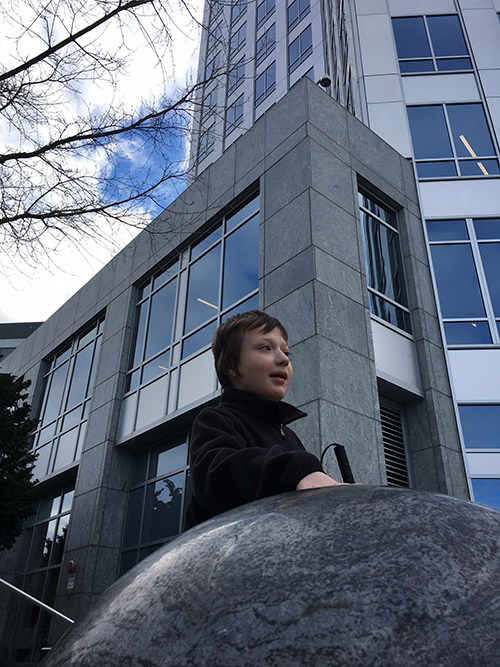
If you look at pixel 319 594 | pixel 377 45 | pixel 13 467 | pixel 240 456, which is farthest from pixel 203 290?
pixel 319 594

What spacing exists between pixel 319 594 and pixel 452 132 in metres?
13.4

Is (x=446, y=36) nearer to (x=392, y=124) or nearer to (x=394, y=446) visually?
(x=392, y=124)

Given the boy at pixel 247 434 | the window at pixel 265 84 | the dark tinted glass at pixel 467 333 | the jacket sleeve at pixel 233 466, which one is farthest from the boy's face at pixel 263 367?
the window at pixel 265 84

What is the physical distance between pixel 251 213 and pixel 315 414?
4810mm

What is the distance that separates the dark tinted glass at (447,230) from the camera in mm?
10852

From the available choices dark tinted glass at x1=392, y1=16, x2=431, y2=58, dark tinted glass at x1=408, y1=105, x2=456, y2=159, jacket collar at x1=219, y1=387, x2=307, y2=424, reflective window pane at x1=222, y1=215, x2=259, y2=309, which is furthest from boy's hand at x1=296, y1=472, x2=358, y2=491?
dark tinted glass at x1=392, y1=16, x2=431, y2=58

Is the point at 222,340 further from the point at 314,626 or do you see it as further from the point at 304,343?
the point at 304,343

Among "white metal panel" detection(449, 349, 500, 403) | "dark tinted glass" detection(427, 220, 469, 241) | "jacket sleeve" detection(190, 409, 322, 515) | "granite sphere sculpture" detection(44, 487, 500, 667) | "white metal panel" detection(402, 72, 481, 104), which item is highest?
"white metal panel" detection(402, 72, 481, 104)

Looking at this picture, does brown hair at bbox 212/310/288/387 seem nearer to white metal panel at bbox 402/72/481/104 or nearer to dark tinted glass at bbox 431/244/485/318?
dark tinted glass at bbox 431/244/485/318

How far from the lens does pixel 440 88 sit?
13.0m

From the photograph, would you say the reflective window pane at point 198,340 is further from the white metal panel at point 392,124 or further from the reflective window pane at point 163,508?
the white metal panel at point 392,124

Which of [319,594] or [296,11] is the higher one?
[296,11]

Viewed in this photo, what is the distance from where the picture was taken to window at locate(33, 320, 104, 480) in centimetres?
1364

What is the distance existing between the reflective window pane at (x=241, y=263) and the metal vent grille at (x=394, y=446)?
318 cm
